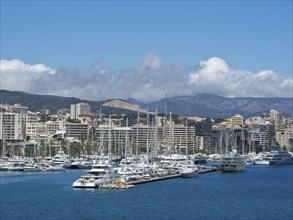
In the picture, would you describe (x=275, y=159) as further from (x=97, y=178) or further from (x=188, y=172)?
(x=97, y=178)

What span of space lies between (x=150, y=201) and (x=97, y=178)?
12.0 m

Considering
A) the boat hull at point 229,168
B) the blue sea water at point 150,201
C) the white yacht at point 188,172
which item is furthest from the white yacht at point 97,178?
the boat hull at point 229,168

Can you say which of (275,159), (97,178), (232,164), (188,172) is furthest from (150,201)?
(275,159)

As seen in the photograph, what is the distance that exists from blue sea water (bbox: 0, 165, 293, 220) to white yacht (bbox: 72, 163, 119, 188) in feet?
4.10

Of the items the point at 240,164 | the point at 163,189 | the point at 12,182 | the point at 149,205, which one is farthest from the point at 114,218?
the point at 240,164

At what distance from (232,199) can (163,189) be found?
9305 millimetres

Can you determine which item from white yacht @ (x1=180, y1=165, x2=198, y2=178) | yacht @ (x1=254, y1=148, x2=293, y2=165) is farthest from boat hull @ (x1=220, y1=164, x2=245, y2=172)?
yacht @ (x1=254, y1=148, x2=293, y2=165)

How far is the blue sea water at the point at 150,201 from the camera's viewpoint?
149 feet

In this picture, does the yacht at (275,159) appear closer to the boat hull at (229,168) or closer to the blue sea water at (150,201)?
the boat hull at (229,168)

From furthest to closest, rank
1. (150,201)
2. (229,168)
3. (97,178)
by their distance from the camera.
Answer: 1. (229,168)
2. (97,178)
3. (150,201)

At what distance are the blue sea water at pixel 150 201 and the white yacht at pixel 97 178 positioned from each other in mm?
1249

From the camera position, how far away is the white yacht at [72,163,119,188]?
62.5 metres

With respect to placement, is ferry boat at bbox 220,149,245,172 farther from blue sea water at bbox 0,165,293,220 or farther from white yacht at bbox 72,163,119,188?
white yacht at bbox 72,163,119,188

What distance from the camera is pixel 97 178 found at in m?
64.1
